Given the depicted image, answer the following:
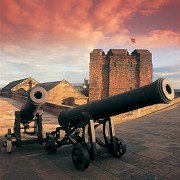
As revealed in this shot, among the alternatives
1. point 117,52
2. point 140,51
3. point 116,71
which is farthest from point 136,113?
Result: point 140,51

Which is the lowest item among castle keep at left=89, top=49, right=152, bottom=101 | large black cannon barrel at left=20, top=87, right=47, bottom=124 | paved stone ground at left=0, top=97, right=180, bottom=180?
paved stone ground at left=0, top=97, right=180, bottom=180

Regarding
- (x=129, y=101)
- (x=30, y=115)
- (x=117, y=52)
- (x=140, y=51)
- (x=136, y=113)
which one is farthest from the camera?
(x=140, y=51)

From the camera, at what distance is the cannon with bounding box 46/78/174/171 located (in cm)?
378

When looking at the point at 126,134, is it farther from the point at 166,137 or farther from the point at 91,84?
the point at 91,84

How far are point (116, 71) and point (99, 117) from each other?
98.7 feet

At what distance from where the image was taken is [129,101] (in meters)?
4.14

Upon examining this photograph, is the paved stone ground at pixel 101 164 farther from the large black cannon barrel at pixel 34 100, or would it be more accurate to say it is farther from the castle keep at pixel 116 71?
the castle keep at pixel 116 71

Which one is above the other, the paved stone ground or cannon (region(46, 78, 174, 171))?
cannon (region(46, 78, 174, 171))

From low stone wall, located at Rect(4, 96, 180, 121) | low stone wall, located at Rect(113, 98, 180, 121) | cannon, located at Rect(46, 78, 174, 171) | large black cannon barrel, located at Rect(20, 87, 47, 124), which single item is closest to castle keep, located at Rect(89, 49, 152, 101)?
low stone wall, located at Rect(4, 96, 180, 121)

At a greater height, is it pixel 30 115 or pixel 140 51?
pixel 140 51

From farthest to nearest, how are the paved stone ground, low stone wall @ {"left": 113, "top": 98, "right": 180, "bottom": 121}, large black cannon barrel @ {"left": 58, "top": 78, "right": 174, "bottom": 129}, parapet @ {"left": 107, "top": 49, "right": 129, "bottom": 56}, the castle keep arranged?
1. parapet @ {"left": 107, "top": 49, "right": 129, "bottom": 56}
2. the castle keep
3. low stone wall @ {"left": 113, "top": 98, "right": 180, "bottom": 121}
4. the paved stone ground
5. large black cannon barrel @ {"left": 58, "top": 78, "right": 174, "bottom": 129}

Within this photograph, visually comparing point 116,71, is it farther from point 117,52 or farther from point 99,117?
point 99,117

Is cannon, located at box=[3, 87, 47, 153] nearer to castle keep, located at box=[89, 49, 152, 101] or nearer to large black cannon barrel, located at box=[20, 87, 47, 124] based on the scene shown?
large black cannon barrel, located at box=[20, 87, 47, 124]

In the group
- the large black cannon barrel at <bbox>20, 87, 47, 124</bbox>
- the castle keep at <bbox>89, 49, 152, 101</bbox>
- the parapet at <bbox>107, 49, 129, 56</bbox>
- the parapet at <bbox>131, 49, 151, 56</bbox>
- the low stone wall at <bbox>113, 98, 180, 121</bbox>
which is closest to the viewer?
the large black cannon barrel at <bbox>20, 87, 47, 124</bbox>
